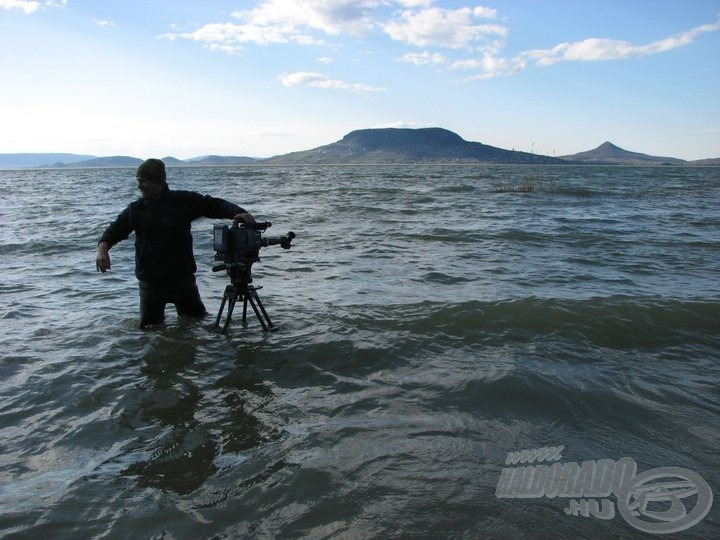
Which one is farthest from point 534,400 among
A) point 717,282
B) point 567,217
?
point 567,217

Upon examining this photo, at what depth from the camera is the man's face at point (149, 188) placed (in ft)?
19.8

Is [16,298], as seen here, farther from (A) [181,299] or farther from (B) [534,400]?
(B) [534,400]

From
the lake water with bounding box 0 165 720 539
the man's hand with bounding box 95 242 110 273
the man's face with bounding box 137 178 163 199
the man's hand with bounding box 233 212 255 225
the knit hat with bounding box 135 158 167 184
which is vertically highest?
the knit hat with bounding box 135 158 167 184

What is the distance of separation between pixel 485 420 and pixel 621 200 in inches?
1327

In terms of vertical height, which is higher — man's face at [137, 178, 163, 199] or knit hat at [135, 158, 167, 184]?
knit hat at [135, 158, 167, 184]

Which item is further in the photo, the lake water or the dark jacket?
the dark jacket

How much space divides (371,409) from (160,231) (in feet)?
11.9

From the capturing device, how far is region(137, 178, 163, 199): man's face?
602 centimetres

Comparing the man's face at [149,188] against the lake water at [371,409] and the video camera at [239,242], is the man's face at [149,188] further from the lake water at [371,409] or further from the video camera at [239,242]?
the lake water at [371,409]

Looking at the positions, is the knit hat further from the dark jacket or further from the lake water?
the lake water

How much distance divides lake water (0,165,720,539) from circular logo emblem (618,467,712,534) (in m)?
0.02

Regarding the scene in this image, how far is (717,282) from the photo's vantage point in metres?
10.4

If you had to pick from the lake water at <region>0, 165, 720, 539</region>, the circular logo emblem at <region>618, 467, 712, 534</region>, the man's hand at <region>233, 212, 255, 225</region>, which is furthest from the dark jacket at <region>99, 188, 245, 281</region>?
the circular logo emblem at <region>618, 467, 712, 534</region>

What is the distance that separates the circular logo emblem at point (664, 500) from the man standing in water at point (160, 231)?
472 centimetres
